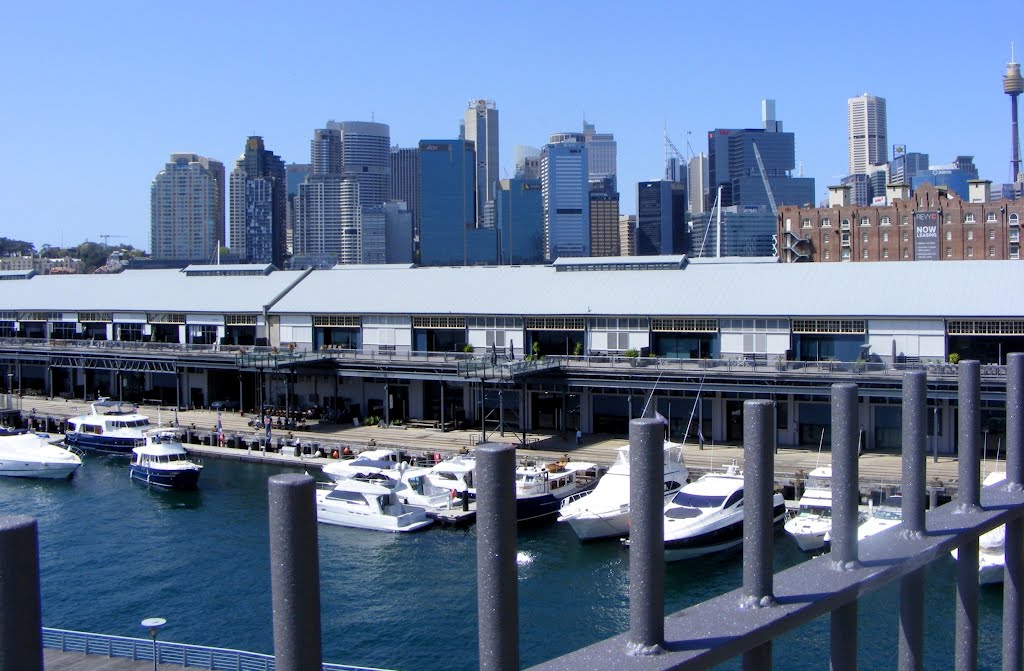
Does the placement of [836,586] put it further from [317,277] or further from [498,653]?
[317,277]

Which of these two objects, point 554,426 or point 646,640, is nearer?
point 646,640

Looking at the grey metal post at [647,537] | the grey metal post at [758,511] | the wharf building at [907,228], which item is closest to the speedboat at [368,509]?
the grey metal post at [758,511]

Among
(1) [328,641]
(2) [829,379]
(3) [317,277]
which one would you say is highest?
(3) [317,277]

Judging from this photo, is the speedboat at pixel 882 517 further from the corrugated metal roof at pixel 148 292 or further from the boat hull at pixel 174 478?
the corrugated metal roof at pixel 148 292

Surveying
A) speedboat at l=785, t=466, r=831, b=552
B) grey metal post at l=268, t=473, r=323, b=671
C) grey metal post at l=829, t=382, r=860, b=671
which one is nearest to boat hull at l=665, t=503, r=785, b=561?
speedboat at l=785, t=466, r=831, b=552

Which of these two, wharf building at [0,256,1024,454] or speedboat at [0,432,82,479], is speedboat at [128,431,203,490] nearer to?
speedboat at [0,432,82,479]

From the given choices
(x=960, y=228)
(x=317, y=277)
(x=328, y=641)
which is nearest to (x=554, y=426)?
(x=317, y=277)

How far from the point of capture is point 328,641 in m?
21.4

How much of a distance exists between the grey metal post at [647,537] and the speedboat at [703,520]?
24.9 m

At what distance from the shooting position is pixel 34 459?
4009 centimetres

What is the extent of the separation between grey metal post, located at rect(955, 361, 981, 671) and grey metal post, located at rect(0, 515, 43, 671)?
10.5 feet

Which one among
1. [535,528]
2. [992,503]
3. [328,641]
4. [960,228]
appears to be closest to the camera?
[992,503]

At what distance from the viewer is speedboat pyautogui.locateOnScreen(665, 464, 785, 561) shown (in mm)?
27750

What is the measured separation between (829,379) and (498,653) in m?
37.4
